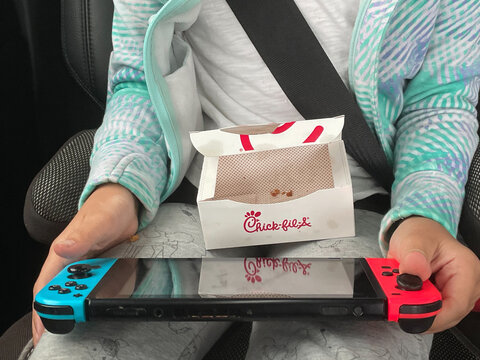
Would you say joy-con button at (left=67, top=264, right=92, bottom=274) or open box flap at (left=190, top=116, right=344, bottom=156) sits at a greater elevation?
open box flap at (left=190, top=116, right=344, bottom=156)

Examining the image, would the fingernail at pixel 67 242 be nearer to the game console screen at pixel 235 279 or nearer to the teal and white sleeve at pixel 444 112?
the game console screen at pixel 235 279

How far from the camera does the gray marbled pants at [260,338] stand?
19.0 inches

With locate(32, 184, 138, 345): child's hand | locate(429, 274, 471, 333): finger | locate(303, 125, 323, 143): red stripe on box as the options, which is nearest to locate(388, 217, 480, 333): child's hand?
locate(429, 274, 471, 333): finger

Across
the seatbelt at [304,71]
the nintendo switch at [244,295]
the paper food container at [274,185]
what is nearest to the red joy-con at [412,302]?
the nintendo switch at [244,295]

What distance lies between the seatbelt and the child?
19mm

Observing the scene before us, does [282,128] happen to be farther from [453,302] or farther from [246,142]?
[453,302]

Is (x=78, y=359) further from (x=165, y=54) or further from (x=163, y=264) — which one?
(x=165, y=54)

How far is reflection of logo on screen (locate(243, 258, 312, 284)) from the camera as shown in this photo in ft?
1.68

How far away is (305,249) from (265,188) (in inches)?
3.1

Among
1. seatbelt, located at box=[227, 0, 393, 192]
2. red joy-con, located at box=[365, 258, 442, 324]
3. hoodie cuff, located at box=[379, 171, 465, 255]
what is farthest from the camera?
seatbelt, located at box=[227, 0, 393, 192]

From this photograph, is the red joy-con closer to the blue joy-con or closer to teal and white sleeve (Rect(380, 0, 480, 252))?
teal and white sleeve (Rect(380, 0, 480, 252))

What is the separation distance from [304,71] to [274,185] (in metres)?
0.17

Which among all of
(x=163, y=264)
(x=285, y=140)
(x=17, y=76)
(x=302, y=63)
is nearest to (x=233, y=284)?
(x=163, y=264)

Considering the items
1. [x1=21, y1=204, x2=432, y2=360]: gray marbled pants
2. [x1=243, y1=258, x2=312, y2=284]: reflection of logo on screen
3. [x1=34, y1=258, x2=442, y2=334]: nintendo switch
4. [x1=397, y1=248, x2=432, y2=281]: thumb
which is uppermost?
[x1=397, y1=248, x2=432, y2=281]: thumb
